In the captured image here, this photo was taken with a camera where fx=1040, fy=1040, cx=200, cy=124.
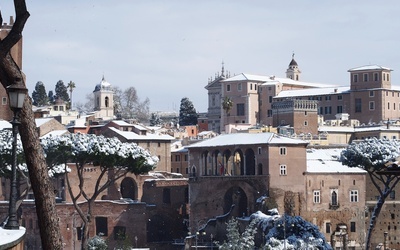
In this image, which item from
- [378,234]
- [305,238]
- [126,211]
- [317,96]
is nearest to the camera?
[305,238]

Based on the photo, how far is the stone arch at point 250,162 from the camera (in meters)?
66.9

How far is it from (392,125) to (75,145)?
3749cm

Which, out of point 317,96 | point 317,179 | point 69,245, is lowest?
point 69,245

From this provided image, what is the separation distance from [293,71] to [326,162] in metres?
52.6

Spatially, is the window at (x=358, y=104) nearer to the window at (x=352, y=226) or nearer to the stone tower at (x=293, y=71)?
the stone tower at (x=293, y=71)

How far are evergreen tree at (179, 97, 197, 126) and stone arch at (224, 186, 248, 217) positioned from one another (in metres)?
57.0

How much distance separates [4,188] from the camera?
242 ft

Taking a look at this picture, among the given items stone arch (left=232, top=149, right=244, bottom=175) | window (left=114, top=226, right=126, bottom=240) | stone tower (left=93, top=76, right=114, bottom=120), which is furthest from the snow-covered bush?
stone tower (left=93, top=76, right=114, bottom=120)

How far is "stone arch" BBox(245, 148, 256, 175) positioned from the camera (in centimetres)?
6694

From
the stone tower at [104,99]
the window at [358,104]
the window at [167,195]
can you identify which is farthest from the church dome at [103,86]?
the window at [167,195]

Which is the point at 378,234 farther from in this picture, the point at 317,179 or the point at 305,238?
the point at 305,238

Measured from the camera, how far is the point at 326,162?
226ft

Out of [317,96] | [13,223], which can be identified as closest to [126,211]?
[317,96]

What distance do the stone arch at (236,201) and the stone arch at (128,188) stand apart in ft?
32.4
